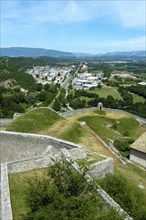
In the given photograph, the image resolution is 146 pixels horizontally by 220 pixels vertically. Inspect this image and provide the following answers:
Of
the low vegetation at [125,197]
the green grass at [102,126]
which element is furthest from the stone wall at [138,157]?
the low vegetation at [125,197]

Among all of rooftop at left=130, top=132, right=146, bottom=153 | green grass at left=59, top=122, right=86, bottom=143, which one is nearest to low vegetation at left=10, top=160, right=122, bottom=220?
green grass at left=59, top=122, right=86, bottom=143

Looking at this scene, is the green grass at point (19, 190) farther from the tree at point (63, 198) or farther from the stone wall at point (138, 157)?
the stone wall at point (138, 157)

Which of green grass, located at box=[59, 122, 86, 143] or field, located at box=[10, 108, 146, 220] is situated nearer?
field, located at box=[10, 108, 146, 220]

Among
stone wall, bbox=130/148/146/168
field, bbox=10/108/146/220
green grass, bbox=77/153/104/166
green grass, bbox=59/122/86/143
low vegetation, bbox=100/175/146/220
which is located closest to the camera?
low vegetation, bbox=100/175/146/220

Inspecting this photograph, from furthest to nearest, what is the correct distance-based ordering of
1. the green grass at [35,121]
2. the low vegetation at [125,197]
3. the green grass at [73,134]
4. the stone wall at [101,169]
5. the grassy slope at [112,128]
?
the grassy slope at [112,128]
the green grass at [35,121]
the green grass at [73,134]
the stone wall at [101,169]
the low vegetation at [125,197]

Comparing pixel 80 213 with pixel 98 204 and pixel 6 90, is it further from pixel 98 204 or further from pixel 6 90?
pixel 6 90

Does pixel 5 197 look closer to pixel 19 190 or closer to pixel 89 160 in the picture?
pixel 19 190

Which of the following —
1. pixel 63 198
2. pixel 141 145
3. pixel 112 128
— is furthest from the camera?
pixel 112 128

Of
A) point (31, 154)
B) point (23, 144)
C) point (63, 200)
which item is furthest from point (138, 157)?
point (63, 200)

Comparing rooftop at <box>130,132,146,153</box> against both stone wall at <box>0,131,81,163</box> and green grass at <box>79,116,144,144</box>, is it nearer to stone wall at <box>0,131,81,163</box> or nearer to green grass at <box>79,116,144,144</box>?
green grass at <box>79,116,144,144</box>

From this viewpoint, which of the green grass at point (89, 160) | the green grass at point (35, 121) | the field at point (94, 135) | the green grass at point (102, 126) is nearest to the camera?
the field at point (94, 135)
